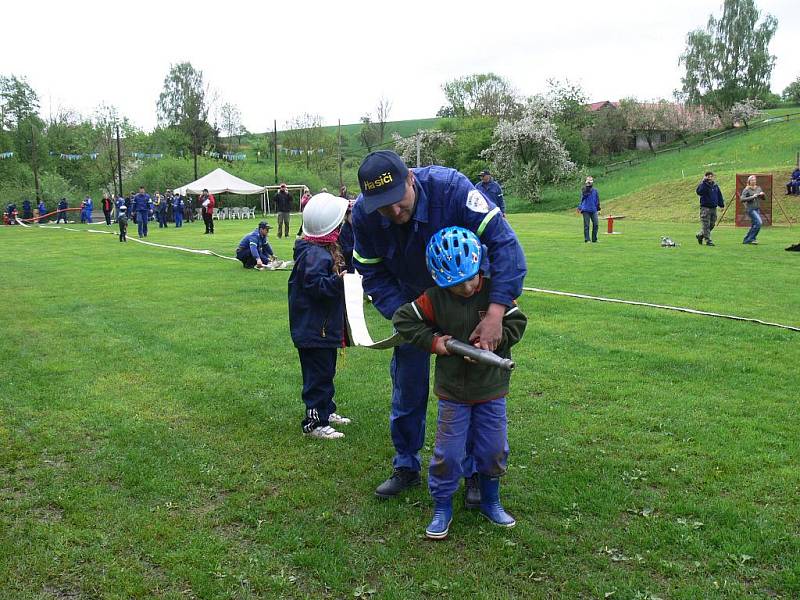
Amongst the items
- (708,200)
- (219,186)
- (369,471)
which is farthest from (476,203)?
(219,186)

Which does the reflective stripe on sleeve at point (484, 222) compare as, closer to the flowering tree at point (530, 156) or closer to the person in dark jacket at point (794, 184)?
the person in dark jacket at point (794, 184)

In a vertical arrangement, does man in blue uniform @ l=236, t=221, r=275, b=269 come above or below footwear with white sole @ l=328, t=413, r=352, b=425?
above

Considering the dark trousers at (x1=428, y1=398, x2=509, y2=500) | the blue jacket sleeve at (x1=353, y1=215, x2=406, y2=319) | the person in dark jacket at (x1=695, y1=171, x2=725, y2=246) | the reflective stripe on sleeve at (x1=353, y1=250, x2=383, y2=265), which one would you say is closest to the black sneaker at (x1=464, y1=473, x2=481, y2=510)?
the dark trousers at (x1=428, y1=398, x2=509, y2=500)

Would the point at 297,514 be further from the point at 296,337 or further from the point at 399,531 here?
the point at 296,337

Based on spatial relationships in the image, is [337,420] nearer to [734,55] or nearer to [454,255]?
[454,255]

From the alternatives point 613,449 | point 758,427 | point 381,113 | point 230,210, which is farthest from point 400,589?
point 381,113

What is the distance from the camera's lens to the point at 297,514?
412 centimetres

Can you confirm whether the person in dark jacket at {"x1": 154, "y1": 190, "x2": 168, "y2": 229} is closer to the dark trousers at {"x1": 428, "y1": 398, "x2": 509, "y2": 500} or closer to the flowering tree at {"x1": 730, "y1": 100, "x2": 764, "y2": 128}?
the dark trousers at {"x1": 428, "y1": 398, "x2": 509, "y2": 500}

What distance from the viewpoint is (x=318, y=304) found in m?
5.38

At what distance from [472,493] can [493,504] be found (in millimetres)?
266

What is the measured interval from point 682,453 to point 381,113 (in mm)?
97545

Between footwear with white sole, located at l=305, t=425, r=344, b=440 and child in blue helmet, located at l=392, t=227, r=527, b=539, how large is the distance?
1.60 m

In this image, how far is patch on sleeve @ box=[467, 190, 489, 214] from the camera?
388 centimetres

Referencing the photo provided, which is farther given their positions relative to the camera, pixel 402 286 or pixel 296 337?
pixel 296 337
